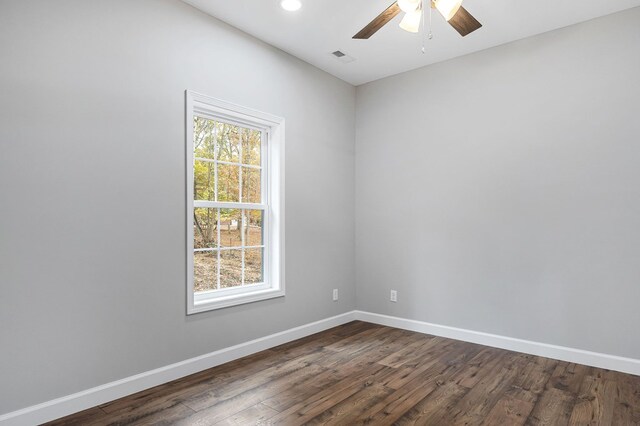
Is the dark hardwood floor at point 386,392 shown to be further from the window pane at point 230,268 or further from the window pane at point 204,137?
the window pane at point 204,137

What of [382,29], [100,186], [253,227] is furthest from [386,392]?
[382,29]

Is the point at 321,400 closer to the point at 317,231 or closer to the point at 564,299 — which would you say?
the point at 317,231

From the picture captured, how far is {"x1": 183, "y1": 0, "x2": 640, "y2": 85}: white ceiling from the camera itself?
2930 mm

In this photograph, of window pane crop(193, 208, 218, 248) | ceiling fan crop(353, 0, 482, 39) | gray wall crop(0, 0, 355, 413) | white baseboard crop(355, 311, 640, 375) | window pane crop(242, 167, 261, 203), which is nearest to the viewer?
gray wall crop(0, 0, 355, 413)

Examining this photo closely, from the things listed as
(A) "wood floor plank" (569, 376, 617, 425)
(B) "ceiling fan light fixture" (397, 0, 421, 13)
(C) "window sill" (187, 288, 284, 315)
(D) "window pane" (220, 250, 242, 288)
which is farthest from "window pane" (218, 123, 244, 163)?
(A) "wood floor plank" (569, 376, 617, 425)

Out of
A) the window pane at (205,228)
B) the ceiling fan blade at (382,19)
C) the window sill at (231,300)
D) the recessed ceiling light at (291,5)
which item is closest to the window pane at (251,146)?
the window pane at (205,228)

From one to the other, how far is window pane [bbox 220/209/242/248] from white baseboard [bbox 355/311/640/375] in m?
1.95

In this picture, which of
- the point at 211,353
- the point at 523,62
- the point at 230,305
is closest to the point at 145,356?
the point at 211,353

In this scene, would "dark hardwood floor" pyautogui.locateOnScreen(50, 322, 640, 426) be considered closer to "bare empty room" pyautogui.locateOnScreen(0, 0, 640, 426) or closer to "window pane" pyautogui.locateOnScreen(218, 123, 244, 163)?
"bare empty room" pyautogui.locateOnScreen(0, 0, 640, 426)

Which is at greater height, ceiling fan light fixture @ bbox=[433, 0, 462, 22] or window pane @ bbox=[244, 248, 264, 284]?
ceiling fan light fixture @ bbox=[433, 0, 462, 22]

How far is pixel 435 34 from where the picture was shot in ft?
11.2

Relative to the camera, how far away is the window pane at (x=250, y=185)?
3539mm

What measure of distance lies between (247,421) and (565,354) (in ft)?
8.83

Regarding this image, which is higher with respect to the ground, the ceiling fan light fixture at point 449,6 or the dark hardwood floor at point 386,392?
the ceiling fan light fixture at point 449,6
